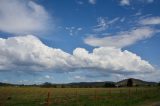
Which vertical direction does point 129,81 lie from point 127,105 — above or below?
above

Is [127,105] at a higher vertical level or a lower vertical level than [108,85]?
lower

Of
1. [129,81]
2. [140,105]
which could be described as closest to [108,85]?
[129,81]

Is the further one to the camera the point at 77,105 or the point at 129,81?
the point at 129,81

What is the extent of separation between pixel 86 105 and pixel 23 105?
→ 6.94 meters

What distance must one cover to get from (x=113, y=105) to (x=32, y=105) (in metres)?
8.02

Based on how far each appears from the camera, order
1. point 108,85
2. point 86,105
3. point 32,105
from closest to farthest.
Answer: point 86,105
point 32,105
point 108,85

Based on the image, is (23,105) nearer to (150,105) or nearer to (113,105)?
(113,105)

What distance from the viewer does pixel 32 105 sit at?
1355 inches

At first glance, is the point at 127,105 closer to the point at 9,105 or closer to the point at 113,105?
the point at 113,105

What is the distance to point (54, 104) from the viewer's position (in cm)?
3506

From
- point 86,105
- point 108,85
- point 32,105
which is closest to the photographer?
point 86,105

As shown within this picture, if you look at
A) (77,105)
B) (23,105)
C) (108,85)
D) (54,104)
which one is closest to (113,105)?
(77,105)

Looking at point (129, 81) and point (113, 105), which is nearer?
point (113, 105)

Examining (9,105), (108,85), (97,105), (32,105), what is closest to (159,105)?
(97,105)
